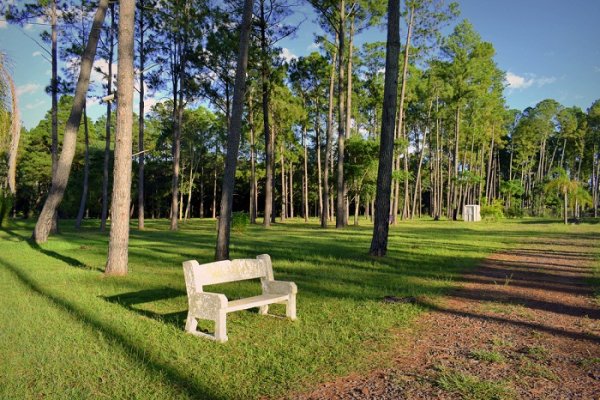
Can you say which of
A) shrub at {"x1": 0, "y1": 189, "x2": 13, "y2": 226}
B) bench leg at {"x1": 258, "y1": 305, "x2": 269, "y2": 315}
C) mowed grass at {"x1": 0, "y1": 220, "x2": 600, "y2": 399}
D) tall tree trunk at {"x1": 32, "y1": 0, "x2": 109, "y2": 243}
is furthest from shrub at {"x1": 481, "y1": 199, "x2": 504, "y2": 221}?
bench leg at {"x1": 258, "y1": 305, "x2": 269, "y2": 315}

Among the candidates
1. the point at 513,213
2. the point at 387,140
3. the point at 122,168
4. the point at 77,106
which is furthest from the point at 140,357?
the point at 513,213

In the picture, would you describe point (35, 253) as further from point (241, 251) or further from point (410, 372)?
point (410, 372)

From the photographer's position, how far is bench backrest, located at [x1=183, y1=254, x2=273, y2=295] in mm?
5297

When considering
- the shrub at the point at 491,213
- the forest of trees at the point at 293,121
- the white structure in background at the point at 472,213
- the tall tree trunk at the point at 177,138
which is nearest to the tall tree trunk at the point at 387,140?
the forest of trees at the point at 293,121

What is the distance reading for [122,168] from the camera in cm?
939

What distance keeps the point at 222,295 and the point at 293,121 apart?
36.7m

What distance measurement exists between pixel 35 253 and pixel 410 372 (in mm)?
12183

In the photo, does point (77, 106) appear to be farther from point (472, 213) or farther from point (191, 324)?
point (472, 213)

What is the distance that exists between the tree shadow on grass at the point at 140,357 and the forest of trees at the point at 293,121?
546 centimetres

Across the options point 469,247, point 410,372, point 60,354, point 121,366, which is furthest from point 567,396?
point 469,247

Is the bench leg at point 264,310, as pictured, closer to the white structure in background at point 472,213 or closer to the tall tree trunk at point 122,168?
the tall tree trunk at point 122,168

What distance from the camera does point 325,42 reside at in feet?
103

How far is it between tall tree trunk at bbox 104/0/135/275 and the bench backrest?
4.34m

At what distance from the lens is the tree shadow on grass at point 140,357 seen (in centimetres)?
362
